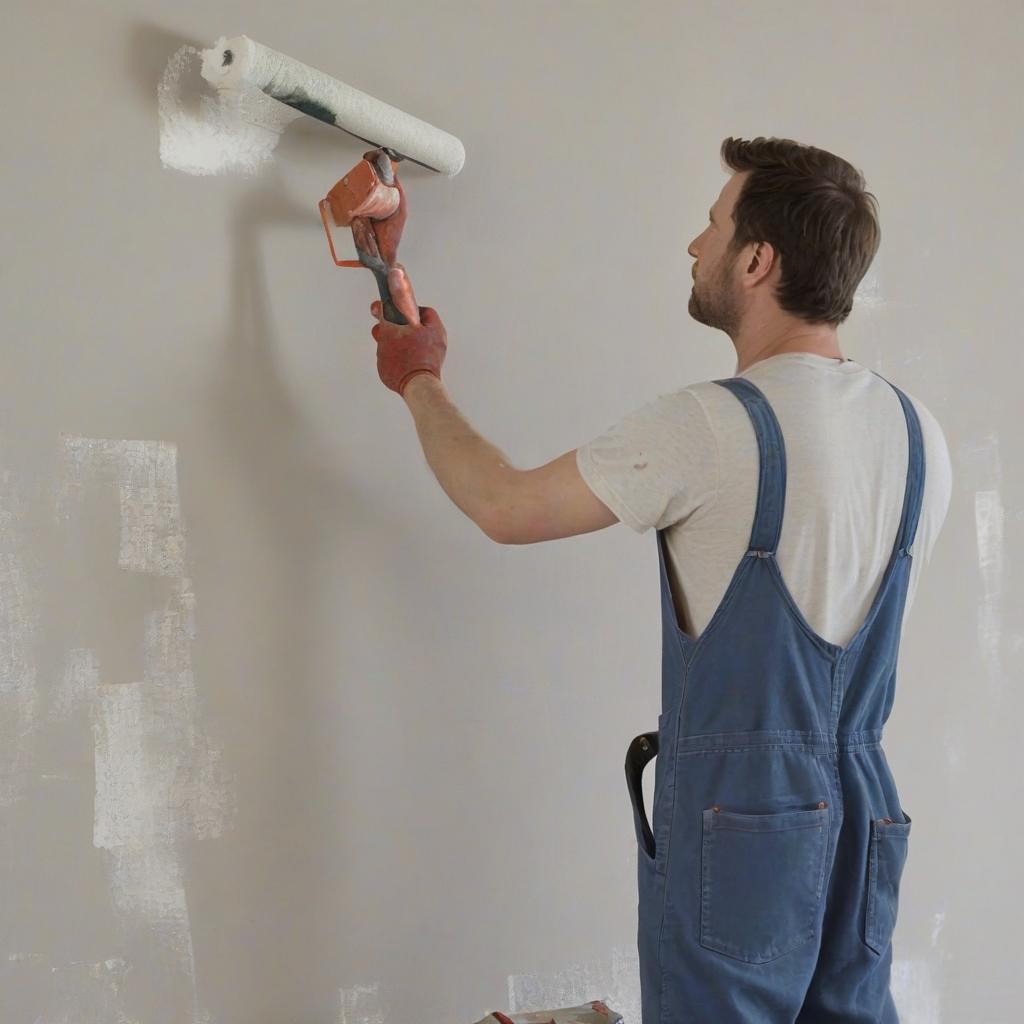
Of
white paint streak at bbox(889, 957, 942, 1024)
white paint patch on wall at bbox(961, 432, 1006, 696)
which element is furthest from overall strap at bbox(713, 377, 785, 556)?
white paint streak at bbox(889, 957, 942, 1024)

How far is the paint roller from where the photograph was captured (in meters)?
1.41

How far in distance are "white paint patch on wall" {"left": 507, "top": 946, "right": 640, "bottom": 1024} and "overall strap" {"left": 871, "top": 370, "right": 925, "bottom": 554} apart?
910 mm

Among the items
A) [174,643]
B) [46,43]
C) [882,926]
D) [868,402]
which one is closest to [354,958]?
[174,643]

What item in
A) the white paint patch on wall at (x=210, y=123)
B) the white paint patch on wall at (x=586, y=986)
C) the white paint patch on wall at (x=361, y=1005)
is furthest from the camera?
the white paint patch on wall at (x=586, y=986)

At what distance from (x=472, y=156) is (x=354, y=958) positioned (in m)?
1.26

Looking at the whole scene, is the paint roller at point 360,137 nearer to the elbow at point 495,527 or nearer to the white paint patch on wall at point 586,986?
the elbow at point 495,527

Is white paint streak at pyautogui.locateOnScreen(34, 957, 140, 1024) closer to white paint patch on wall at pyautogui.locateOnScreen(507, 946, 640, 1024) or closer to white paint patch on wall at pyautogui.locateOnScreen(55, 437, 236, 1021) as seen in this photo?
white paint patch on wall at pyautogui.locateOnScreen(55, 437, 236, 1021)

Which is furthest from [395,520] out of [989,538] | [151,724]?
[989,538]

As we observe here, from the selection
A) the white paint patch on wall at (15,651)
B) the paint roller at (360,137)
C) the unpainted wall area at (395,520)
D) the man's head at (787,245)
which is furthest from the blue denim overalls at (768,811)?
the white paint patch on wall at (15,651)

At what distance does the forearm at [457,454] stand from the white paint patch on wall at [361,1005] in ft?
2.47

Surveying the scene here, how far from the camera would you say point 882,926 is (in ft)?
4.50

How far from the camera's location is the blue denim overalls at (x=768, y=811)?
1246 millimetres

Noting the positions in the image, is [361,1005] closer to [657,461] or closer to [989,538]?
[657,461]

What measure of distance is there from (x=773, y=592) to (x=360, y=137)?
878 millimetres
